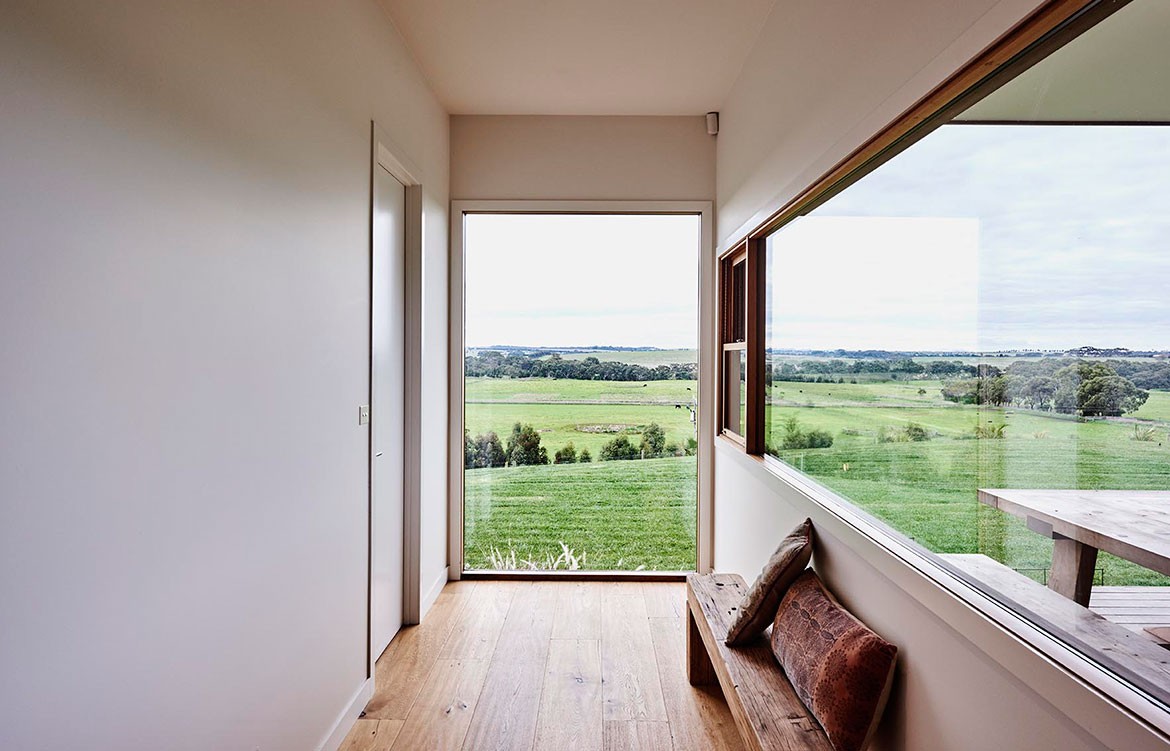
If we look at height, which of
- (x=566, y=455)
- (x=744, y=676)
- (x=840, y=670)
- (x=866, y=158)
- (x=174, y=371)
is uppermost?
(x=866, y=158)

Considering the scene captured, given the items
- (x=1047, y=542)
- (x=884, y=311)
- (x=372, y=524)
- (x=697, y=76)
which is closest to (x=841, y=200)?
(x=884, y=311)

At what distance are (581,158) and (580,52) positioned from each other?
89cm

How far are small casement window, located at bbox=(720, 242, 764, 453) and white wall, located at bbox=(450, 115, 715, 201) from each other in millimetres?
651

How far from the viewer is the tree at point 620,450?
4246 millimetres

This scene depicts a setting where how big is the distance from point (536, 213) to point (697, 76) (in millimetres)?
1201

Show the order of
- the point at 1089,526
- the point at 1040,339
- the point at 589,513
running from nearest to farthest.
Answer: the point at 1089,526 → the point at 1040,339 → the point at 589,513

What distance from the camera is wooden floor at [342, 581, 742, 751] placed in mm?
2461

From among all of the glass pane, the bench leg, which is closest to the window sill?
the bench leg

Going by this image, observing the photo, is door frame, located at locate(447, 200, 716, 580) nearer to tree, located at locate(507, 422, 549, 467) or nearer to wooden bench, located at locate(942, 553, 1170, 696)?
tree, located at locate(507, 422, 549, 467)

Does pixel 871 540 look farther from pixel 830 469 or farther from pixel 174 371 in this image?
pixel 174 371

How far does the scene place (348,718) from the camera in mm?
2482

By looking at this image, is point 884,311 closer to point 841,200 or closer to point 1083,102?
point 841,200

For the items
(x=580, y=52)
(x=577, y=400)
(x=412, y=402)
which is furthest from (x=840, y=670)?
(x=580, y=52)

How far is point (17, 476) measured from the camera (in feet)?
3.38
